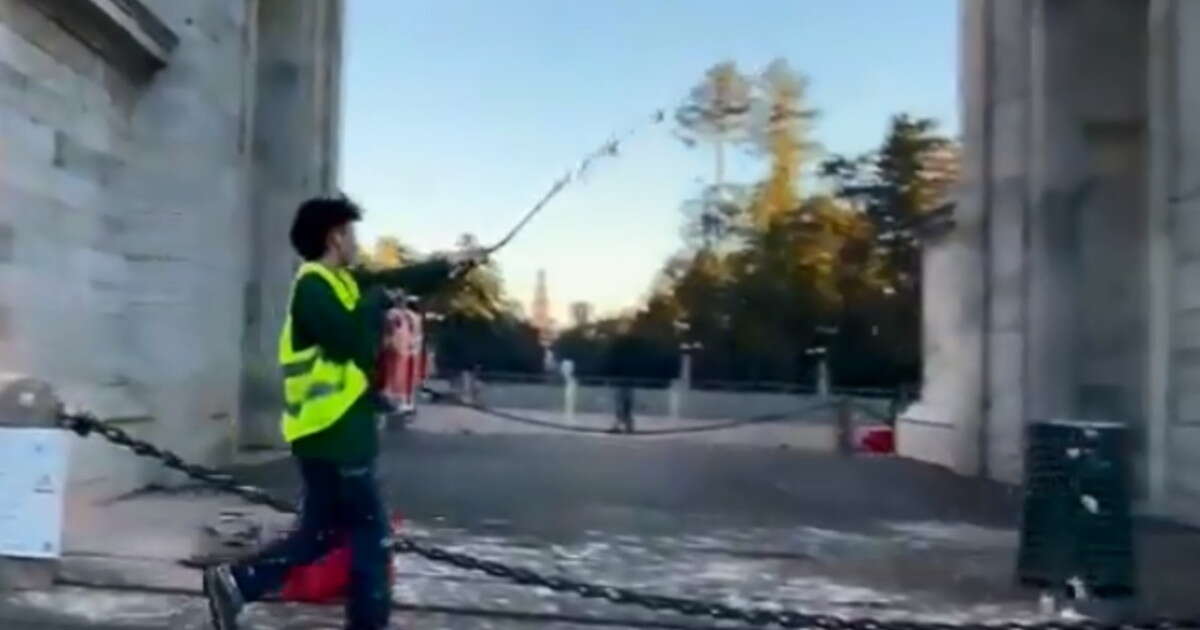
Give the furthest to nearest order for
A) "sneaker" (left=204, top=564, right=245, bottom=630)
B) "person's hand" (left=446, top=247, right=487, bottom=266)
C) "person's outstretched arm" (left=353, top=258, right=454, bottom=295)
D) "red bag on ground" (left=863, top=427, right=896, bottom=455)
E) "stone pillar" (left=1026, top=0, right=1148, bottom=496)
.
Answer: "red bag on ground" (left=863, top=427, right=896, bottom=455)
"stone pillar" (left=1026, top=0, right=1148, bottom=496)
"person's hand" (left=446, top=247, right=487, bottom=266)
"person's outstretched arm" (left=353, top=258, right=454, bottom=295)
"sneaker" (left=204, top=564, right=245, bottom=630)

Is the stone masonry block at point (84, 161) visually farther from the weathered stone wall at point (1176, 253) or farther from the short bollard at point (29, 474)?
the weathered stone wall at point (1176, 253)

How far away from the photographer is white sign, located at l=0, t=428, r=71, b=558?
8375 mm

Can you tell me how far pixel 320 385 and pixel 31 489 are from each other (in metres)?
2.17

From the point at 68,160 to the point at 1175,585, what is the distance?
7561 mm

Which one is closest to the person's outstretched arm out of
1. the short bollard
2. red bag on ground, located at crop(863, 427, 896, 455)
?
the short bollard

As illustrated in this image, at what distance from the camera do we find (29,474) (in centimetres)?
839

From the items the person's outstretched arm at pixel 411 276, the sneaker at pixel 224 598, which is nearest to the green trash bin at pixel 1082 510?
the person's outstretched arm at pixel 411 276

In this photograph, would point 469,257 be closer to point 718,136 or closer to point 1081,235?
point 1081,235

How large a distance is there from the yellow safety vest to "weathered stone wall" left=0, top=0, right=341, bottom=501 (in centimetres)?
456

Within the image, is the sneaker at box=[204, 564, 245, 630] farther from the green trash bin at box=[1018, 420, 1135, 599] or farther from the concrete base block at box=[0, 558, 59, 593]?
the green trash bin at box=[1018, 420, 1135, 599]

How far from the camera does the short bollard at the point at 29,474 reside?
27.5 feet

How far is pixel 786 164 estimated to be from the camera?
194 ft

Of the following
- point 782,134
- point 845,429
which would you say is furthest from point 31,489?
point 782,134

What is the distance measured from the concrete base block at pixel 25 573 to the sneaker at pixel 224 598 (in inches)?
71.4
